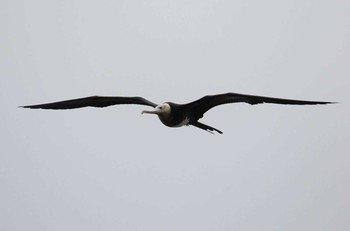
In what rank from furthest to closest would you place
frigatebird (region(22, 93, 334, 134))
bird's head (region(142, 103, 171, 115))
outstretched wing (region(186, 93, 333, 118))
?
bird's head (region(142, 103, 171, 115))
frigatebird (region(22, 93, 334, 134))
outstretched wing (region(186, 93, 333, 118))

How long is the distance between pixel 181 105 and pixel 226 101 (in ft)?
3.08

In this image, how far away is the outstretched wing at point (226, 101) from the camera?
44.9 feet

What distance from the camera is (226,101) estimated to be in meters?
14.3

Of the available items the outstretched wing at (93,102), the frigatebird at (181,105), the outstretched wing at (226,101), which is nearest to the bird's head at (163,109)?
the frigatebird at (181,105)

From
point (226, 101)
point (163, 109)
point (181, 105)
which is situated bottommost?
point (163, 109)

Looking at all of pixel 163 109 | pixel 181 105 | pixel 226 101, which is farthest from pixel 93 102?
pixel 226 101

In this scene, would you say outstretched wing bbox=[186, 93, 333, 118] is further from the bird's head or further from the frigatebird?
the bird's head

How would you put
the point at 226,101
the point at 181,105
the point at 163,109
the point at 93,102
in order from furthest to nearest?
1. the point at 93,102
2. the point at 181,105
3. the point at 163,109
4. the point at 226,101

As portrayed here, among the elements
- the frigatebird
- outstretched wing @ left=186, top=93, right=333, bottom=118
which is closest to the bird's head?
the frigatebird

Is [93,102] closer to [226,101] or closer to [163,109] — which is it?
[163,109]

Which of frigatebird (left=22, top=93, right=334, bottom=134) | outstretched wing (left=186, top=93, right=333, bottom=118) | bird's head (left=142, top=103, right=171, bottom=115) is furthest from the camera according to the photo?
bird's head (left=142, top=103, right=171, bottom=115)

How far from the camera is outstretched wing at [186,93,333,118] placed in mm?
13672

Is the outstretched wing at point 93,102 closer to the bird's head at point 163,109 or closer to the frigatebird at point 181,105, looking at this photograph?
the frigatebird at point 181,105

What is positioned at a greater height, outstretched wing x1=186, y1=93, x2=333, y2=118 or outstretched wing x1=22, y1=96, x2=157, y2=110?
outstretched wing x1=186, y1=93, x2=333, y2=118
